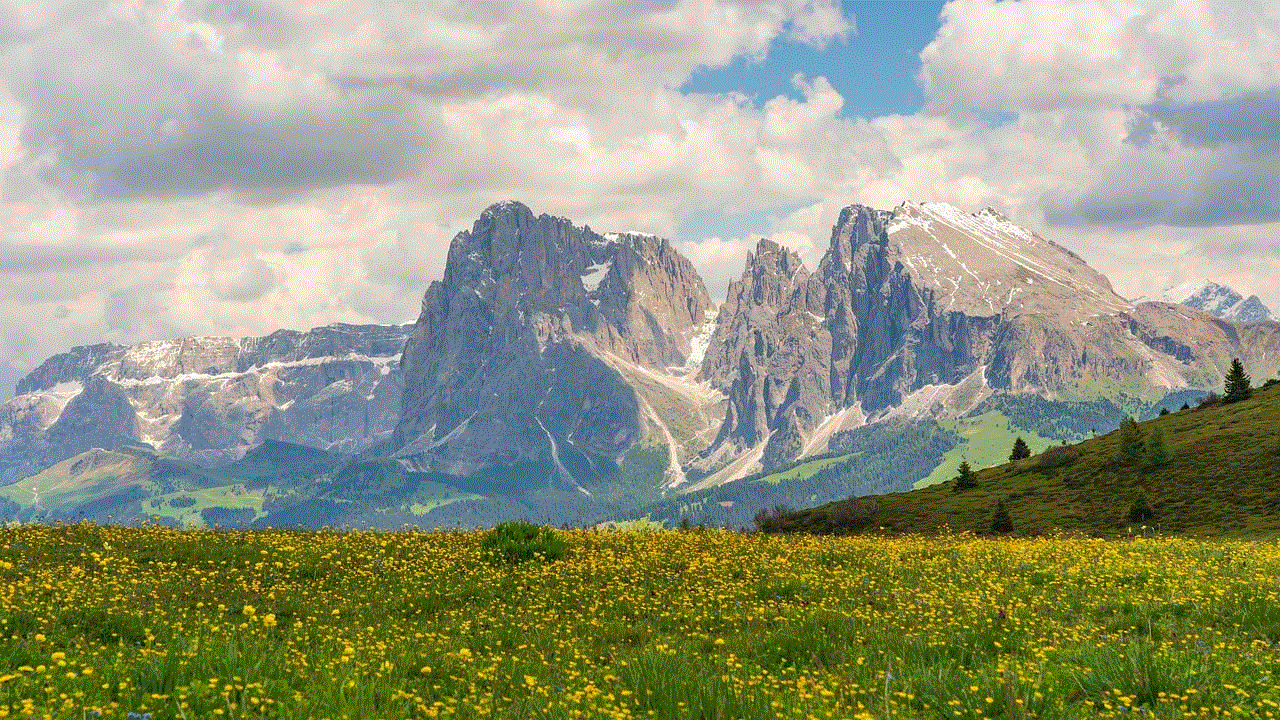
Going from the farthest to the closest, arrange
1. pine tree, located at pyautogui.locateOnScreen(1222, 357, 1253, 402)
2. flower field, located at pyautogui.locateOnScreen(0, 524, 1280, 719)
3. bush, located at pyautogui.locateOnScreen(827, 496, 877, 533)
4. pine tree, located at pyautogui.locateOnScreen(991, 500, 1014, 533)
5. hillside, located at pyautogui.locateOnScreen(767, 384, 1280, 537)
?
pine tree, located at pyautogui.locateOnScreen(1222, 357, 1253, 402), bush, located at pyautogui.locateOnScreen(827, 496, 877, 533), pine tree, located at pyautogui.locateOnScreen(991, 500, 1014, 533), hillside, located at pyautogui.locateOnScreen(767, 384, 1280, 537), flower field, located at pyautogui.locateOnScreen(0, 524, 1280, 719)

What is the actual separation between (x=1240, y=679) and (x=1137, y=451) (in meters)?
60.7

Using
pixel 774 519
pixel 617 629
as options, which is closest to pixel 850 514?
pixel 774 519

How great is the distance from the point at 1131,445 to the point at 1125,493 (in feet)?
27.1

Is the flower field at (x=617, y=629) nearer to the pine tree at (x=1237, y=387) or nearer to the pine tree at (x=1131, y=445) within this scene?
the pine tree at (x=1131, y=445)

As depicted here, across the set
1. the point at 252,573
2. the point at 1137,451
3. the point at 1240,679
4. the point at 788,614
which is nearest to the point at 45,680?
the point at 252,573

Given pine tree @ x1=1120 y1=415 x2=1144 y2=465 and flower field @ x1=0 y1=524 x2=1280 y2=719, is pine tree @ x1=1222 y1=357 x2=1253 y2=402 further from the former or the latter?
flower field @ x1=0 y1=524 x2=1280 y2=719

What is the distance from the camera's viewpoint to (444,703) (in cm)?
1180

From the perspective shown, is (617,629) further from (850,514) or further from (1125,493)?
(850,514)

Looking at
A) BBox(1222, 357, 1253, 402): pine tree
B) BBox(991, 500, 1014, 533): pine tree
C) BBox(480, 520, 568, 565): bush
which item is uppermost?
BBox(1222, 357, 1253, 402): pine tree

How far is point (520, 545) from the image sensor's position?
82.7 ft

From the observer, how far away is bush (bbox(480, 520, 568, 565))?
81.5ft

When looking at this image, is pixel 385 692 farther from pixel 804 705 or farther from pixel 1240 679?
pixel 1240 679

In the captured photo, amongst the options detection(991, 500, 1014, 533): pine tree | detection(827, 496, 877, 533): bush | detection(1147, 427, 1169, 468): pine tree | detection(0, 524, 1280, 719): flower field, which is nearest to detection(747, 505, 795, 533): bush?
detection(827, 496, 877, 533): bush

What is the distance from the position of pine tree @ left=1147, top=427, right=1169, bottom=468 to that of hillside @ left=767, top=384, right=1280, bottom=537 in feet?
1.13
